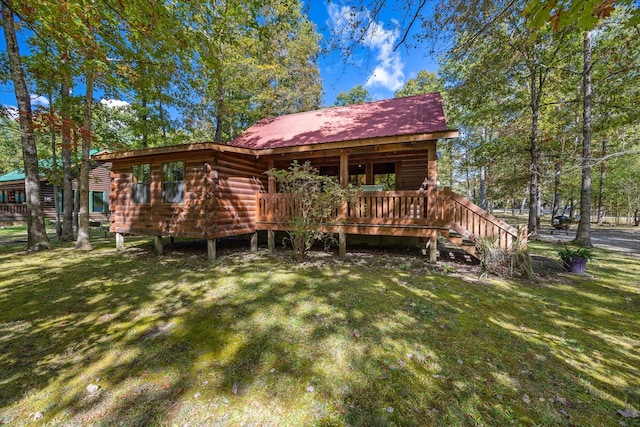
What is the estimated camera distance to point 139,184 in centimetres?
847

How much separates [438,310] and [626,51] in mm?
12294

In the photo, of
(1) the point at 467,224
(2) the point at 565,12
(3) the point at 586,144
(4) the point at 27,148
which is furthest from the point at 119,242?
(3) the point at 586,144

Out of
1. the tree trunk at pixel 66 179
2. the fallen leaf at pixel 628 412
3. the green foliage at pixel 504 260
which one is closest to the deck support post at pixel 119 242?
the tree trunk at pixel 66 179

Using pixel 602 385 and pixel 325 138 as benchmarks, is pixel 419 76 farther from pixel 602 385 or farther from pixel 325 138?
pixel 602 385

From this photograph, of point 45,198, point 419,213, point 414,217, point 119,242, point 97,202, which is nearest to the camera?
point 414,217

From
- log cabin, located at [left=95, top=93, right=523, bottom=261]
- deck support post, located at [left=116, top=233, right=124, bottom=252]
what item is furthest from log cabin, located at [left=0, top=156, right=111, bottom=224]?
log cabin, located at [left=95, top=93, right=523, bottom=261]

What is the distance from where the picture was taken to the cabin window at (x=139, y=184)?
8.39m

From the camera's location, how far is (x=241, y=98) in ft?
51.6

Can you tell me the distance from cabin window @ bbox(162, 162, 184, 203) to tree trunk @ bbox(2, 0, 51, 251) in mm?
3319

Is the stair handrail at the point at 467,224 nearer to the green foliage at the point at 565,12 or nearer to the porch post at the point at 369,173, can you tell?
the porch post at the point at 369,173

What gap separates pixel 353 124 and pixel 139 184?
7.71 metres

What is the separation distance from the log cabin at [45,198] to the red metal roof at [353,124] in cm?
1649

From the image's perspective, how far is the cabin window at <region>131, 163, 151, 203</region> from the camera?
8.39 meters

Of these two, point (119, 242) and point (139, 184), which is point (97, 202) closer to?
point (119, 242)
